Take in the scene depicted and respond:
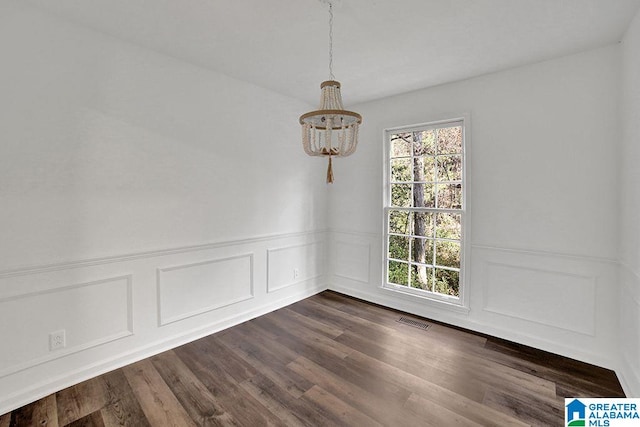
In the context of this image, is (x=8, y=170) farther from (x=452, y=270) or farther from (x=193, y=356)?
(x=452, y=270)

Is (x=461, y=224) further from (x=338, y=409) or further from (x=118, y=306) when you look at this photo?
(x=118, y=306)

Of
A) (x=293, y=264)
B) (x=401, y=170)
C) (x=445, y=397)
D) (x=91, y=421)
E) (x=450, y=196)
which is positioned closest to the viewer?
(x=91, y=421)

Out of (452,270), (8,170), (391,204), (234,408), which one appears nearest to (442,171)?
(391,204)

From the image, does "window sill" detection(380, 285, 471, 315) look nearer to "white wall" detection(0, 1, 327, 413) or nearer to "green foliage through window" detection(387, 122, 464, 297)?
"green foliage through window" detection(387, 122, 464, 297)

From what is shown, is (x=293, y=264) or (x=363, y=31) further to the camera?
(x=293, y=264)

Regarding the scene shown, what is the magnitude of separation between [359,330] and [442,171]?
2.01 m

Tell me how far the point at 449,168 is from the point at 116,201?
3297mm

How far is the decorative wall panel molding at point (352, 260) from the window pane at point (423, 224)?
0.67 m

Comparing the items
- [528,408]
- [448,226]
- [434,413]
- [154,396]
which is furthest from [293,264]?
[528,408]

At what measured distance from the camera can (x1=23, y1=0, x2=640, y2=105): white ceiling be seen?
1.94 meters

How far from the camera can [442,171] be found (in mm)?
3365

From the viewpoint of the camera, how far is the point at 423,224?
353 centimetres

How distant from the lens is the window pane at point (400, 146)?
3629 millimetres

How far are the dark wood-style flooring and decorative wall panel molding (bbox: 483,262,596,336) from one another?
1.03 feet
